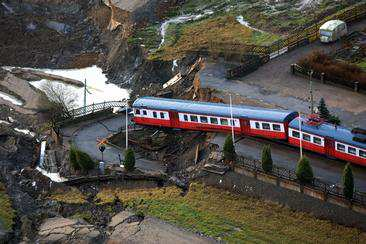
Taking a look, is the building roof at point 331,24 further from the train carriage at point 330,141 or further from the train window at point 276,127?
the train carriage at point 330,141

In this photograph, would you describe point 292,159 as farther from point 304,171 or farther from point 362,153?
point 362,153

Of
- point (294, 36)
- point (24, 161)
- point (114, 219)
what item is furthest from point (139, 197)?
point (294, 36)

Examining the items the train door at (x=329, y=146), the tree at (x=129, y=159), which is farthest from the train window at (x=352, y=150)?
the tree at (x=129, y=159)

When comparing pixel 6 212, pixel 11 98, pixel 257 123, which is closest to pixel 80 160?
pixel 6 212

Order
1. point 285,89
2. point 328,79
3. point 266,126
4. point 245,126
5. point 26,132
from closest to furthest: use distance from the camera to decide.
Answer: point 266,126
point 245,126
point 285,89
point 328,79
point 26,132

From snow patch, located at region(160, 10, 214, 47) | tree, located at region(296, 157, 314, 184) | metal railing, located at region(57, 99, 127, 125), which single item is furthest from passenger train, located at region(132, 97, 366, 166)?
snow patch, located at region(160, 10, 214, 47)

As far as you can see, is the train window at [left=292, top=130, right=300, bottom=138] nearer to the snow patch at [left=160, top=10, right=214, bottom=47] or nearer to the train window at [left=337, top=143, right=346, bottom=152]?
the train window at [left=337, top=143, right=346, bottom=152]
